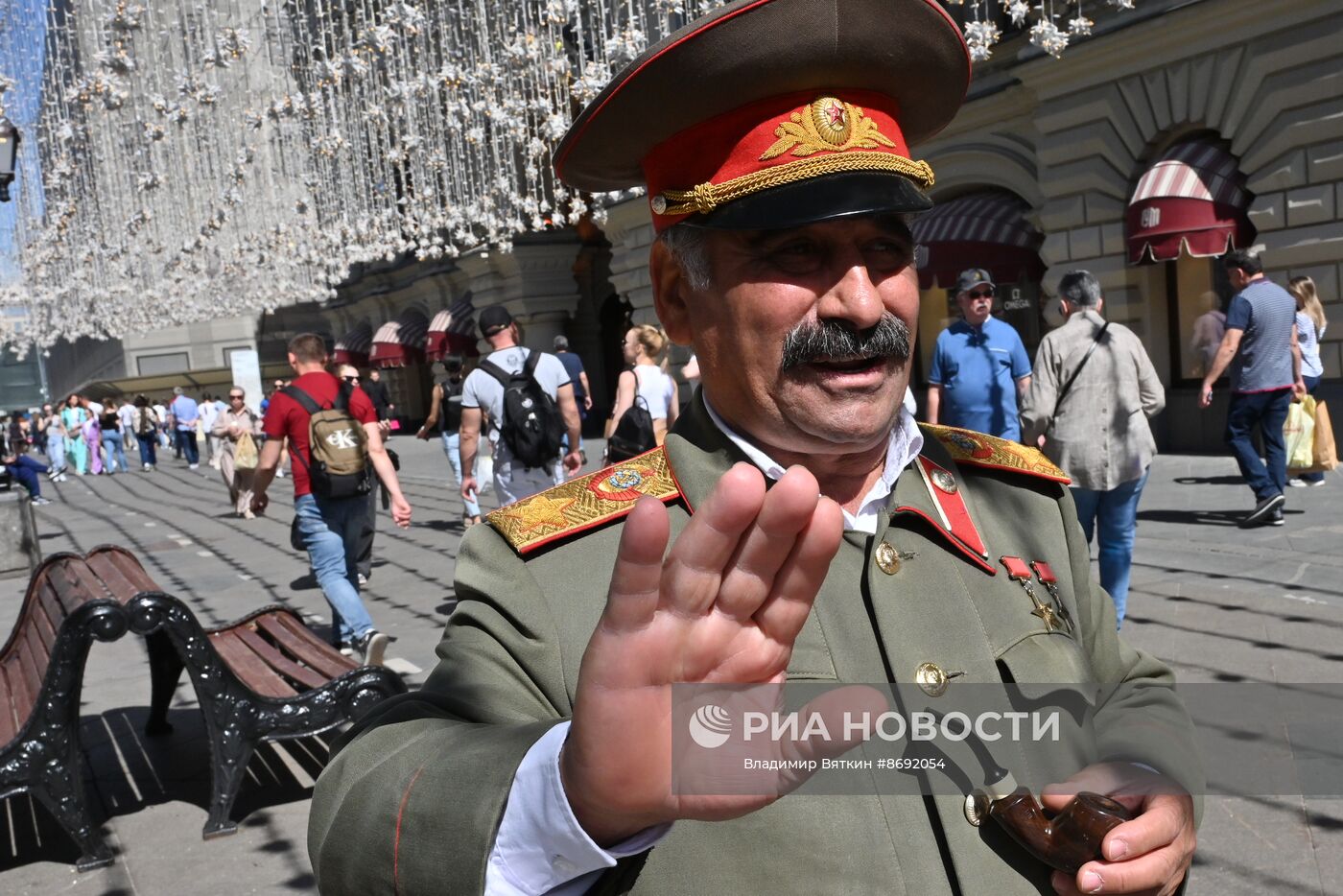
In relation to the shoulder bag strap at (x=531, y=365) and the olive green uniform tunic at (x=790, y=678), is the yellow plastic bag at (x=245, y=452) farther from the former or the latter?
the olive green uniform tunic at (x=790, y=678)

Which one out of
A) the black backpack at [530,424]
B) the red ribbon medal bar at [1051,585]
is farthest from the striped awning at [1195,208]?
the red ribbon medal bar at [1051,585]

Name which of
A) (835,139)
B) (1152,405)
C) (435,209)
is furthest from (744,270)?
(435,209)

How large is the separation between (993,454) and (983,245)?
1361cm

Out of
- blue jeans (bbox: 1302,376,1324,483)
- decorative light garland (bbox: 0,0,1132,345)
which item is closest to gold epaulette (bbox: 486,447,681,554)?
decorative light garland (bbox: 0,0,1132,345)

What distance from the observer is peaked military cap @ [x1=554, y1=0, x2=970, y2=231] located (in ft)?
5.21

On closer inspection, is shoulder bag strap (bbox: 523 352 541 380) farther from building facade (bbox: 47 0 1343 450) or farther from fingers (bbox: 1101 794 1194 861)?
fingers (bbox: 1101 794 1194 861)

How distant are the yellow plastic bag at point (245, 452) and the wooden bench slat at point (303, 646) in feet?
29.5

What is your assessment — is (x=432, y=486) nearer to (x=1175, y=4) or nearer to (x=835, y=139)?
(x=1175, y=4)

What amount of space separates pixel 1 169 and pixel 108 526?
7.39 metres

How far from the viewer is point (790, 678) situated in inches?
58.7

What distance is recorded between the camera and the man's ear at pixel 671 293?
1830mm

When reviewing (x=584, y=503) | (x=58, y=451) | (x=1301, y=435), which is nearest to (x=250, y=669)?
(x=584, y=503)

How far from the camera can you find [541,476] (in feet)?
23.3

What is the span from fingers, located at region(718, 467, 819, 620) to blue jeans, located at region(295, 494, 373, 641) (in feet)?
19.0
